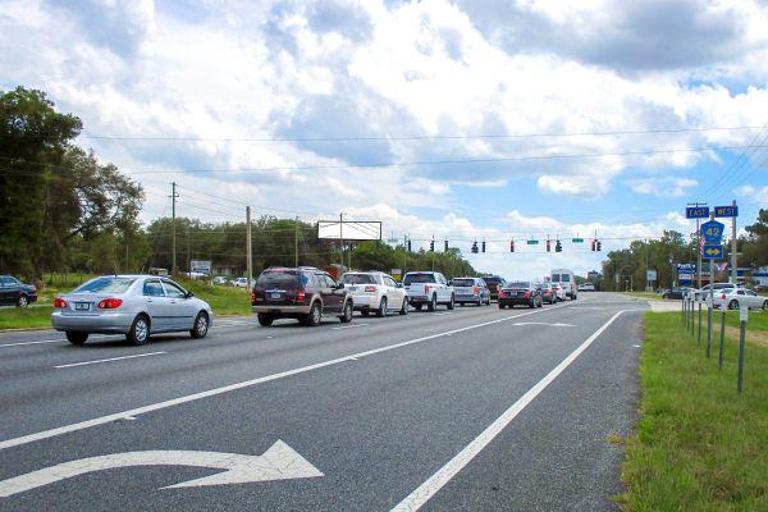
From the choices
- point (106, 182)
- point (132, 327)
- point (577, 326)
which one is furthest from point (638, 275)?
point (132, 327)

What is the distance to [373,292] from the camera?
30.6 meters

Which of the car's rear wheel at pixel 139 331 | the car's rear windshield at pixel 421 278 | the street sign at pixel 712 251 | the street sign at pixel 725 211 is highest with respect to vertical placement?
the street sign at pixel 725 211

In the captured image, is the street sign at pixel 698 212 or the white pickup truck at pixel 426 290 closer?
the street sign at pixel 698 212

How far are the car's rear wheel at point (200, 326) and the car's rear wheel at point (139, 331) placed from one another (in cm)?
181

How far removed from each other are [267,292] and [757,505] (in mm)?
19335

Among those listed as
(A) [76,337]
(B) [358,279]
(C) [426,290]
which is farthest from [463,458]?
(C) [426,290]

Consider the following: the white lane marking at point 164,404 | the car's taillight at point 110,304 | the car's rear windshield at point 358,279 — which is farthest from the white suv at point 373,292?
the white lane marking at point 164,404

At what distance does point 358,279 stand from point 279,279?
8.24 metres

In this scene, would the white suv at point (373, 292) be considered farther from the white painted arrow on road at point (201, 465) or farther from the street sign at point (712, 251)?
the white painted arrow on road at point (201, 465)

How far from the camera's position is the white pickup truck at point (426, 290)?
3731 centimetres

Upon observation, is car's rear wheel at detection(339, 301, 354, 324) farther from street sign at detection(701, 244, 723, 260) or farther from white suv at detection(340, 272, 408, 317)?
street sign at detection(701, 244, 723, 260)

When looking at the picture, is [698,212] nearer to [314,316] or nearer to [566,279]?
[314,316]

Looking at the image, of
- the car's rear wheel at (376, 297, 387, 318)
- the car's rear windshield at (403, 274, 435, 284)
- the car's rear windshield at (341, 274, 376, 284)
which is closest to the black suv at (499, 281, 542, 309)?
the car's rear windshield at (403, 274, 435, 284)

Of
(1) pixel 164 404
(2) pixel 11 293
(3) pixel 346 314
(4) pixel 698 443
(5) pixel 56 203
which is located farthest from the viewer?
(5) pixel 56 203
